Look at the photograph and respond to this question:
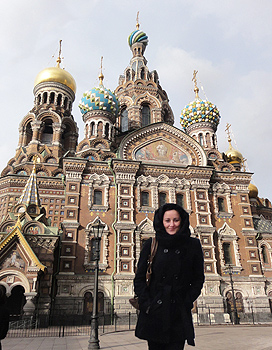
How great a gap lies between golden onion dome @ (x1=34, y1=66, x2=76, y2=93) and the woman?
28685 millimetres

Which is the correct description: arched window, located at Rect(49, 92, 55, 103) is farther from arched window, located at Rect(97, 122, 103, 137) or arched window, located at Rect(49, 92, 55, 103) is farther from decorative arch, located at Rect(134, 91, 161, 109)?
decorative arch, located at Rect(134, 91, 161, 109)

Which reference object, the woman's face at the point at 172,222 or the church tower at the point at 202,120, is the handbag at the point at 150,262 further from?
the church tower at the point at 202,120

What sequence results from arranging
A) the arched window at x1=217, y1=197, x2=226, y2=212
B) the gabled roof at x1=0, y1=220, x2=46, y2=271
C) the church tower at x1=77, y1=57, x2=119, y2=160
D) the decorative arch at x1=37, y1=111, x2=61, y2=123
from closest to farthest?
the gabled roof at x1=0, y1=220, x2=46, y2=271, the arched window at x1=217, y1=197, x2=226, y2=212, the church tower at x1=77, y1=57, x2=119, y2=160, the decorative arch at x1=37, y1=111, x2=61, y2=123

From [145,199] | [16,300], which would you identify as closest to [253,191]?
[145,199]

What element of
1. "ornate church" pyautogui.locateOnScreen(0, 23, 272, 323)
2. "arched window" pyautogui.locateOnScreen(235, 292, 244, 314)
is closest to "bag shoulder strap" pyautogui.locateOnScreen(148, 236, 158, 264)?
"ornate church" pyautogui.locateOnScreen(0, 23, 272, 323)

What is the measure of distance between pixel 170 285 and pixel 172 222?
535 millimetres

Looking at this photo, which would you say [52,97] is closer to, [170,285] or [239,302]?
[239,302]

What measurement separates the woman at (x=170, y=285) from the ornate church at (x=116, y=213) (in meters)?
12.7

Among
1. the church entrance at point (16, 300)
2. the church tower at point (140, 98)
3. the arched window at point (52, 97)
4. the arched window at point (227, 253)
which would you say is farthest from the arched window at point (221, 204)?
the arched window at point (52, 97)

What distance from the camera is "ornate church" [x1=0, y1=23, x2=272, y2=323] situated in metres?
16.1

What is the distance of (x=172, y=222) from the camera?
2.82 metres

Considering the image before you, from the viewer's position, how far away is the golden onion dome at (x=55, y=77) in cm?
2902

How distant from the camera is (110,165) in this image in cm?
1969

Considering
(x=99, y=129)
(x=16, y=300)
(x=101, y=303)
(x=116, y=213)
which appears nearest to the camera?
(x=16, y=300)
